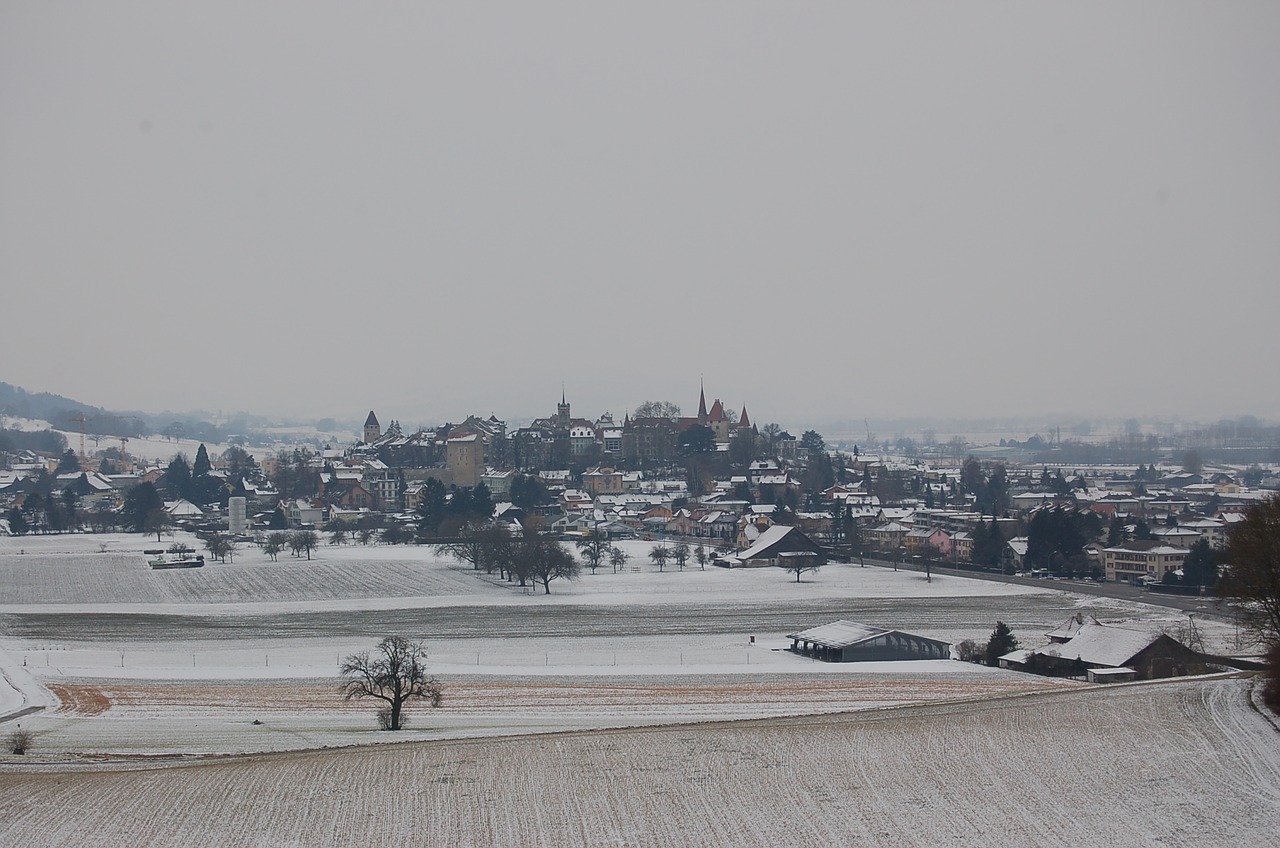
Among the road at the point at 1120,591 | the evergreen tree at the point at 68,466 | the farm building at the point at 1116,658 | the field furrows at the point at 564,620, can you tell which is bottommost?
the road at the point at 1120,591

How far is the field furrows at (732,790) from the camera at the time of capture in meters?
13.1

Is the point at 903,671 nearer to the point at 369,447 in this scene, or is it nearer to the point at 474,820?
the point at 474,820

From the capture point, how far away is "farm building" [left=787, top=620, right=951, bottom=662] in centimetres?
3141

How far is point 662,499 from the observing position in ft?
320

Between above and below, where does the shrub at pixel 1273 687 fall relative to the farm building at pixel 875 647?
above

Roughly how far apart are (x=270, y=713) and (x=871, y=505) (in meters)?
74.5

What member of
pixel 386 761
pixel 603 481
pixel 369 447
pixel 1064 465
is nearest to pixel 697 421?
pixel 603 481

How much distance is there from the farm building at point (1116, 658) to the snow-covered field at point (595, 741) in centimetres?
143

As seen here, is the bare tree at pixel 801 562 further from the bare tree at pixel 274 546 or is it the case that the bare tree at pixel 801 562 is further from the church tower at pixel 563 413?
the church tower at pixel 563 413

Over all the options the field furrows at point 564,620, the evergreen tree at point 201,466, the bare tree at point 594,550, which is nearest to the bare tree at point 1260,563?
the field furrows at point 564,620

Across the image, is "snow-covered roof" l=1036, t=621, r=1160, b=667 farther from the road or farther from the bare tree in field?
the bare tree in field

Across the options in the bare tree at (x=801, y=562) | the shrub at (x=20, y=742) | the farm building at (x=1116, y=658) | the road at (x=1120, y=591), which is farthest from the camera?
the bare tree at (x=801, y=562)

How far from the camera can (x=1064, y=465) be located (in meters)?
190

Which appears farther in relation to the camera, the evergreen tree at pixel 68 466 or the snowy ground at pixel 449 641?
the evergreen tree at pixel 68 466
